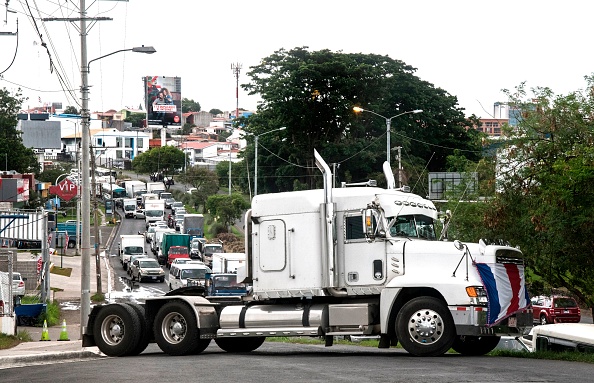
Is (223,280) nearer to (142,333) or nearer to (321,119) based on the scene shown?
(142,333)

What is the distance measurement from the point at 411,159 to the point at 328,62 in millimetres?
10031

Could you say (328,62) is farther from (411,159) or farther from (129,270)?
(129,270)

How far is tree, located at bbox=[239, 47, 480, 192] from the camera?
7719 centimetres

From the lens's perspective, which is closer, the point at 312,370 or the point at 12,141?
the point at 312,370

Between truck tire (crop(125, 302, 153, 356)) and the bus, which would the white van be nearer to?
truck tire (crop(125, 302, 153, 356))

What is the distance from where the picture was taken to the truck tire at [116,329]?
20.1 m

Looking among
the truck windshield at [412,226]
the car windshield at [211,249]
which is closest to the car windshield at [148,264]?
the car windshield at [211,249]

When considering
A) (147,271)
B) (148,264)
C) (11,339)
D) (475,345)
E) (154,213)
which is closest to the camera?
(475,345)

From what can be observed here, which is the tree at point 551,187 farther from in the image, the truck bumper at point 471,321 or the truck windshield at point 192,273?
the truck windshield at point 192,273

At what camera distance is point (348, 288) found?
18.9m

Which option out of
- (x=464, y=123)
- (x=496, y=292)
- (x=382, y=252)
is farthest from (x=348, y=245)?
(x=464, y=123)

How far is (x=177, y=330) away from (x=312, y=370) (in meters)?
5.21

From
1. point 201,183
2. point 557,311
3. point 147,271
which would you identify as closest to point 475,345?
point 557,311

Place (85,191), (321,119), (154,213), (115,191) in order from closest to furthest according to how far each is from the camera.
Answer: (85,191), (321,119), (154,213), (115,191)
